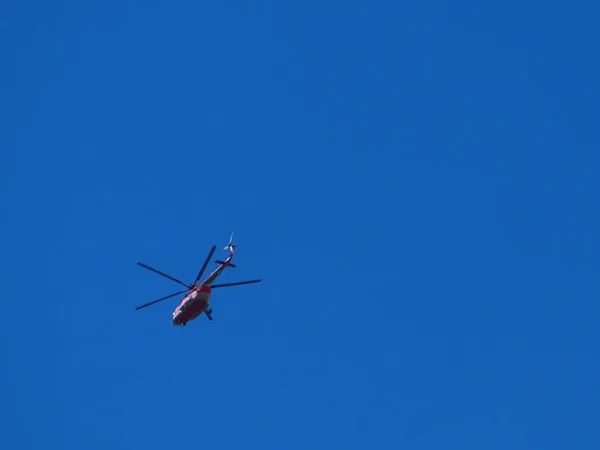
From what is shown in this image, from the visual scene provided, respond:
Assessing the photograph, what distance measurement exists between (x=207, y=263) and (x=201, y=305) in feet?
11.0

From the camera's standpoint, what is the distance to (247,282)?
57.8m

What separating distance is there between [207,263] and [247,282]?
10.6 feet

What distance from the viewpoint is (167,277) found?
197ft

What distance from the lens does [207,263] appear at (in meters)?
59.8

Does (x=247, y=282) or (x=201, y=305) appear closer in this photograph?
(x=247, y=282)

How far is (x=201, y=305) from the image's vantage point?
61938 mm

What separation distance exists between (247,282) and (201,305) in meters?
5.28

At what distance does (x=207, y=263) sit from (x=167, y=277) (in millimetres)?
2410

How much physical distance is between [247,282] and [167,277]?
509cm
